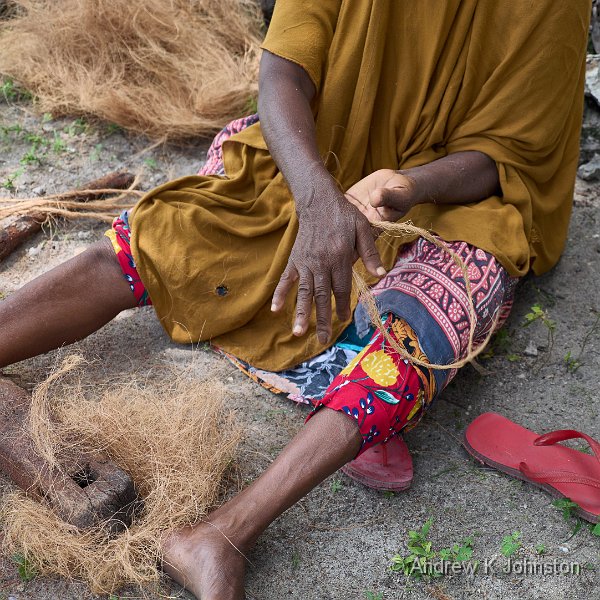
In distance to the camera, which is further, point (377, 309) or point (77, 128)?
point (77, 128)

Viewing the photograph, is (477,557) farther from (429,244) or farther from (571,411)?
(429,244)

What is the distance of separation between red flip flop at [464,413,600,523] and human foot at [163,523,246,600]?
769mm

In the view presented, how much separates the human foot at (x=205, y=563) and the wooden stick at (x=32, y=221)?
1518 millimetres

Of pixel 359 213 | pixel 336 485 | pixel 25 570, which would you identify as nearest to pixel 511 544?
pixel 336 485

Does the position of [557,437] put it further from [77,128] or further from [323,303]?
[77,128]

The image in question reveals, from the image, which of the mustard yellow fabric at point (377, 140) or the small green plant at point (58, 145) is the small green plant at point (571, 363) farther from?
the small green plant at point (58, 145)

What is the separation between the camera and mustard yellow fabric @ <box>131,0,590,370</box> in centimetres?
227

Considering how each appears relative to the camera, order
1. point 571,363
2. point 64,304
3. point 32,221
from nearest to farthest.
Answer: point 64,304 → point 571,363 → point 32,221

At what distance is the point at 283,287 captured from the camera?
200 cm

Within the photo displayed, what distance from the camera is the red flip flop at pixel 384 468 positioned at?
2154 mm

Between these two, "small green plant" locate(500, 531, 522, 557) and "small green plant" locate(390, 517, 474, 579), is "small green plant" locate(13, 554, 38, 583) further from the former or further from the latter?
"small green plant" locate(500, 531, 522, 557)

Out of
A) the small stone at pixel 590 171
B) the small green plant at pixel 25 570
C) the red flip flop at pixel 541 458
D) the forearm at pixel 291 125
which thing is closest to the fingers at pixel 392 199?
the forearm at pixel 291 125

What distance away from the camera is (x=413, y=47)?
2303 mm

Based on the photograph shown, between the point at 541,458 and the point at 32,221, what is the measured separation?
2.00m
